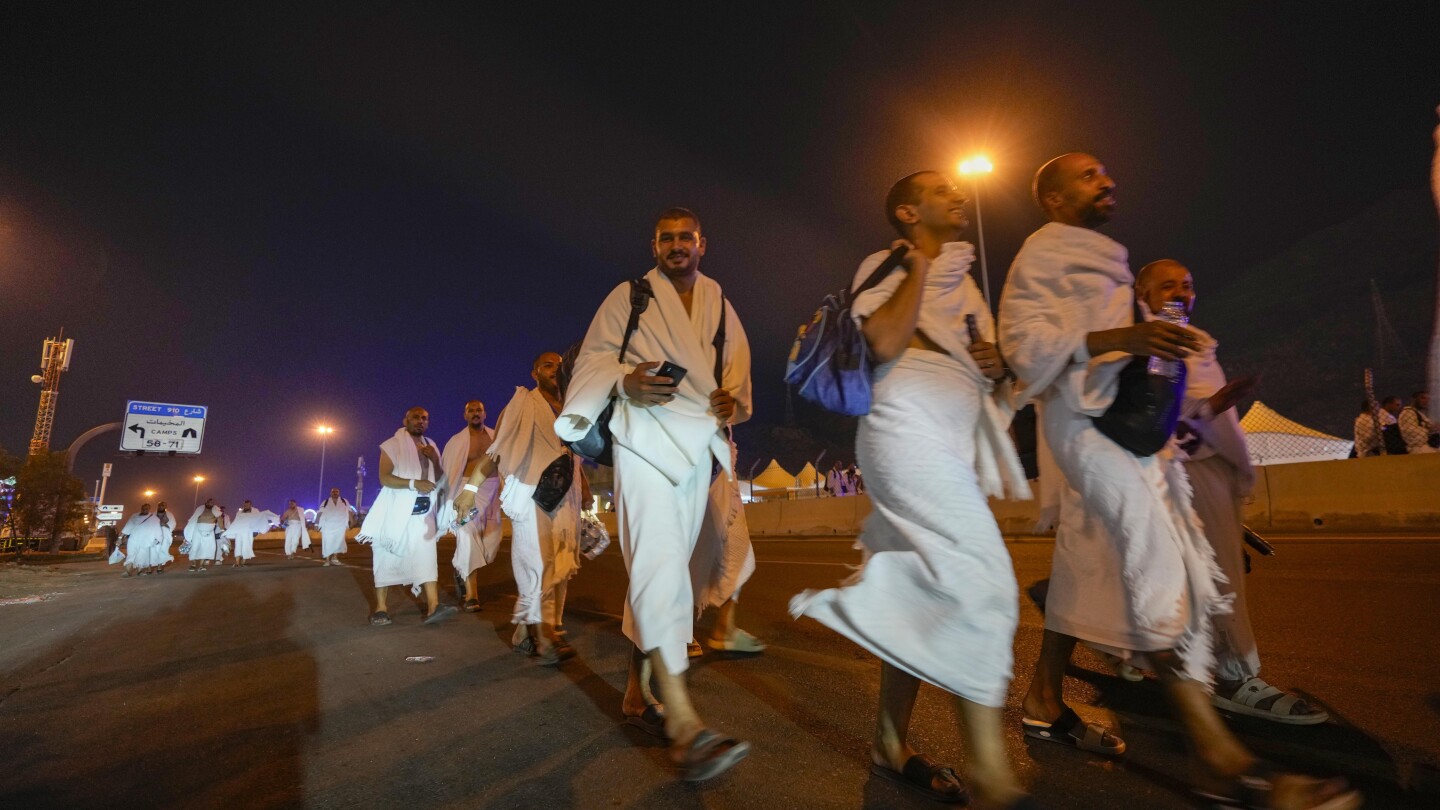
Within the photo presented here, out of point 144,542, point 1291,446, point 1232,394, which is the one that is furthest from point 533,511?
point 144,542

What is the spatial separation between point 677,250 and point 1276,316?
91.5m

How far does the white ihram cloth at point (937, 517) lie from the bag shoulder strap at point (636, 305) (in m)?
0.97

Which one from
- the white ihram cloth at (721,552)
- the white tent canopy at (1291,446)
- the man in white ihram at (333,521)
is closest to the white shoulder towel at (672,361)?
the white ihram cloth at (721,552)

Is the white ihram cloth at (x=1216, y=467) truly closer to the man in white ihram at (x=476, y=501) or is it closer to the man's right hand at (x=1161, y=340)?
the man's right hand at (x=1161, y=340)

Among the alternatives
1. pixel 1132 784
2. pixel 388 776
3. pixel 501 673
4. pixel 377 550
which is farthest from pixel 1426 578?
pixel 377 550

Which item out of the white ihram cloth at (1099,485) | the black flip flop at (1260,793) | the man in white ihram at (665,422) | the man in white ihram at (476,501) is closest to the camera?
the black flip flop at (1260,793)

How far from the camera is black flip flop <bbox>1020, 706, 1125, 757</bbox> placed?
2.33m

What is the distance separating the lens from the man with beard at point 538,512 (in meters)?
4.72

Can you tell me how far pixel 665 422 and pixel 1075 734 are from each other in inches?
70.6

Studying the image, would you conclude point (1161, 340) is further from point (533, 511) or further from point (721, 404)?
point (533, 511)

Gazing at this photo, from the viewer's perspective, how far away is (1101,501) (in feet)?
7.51

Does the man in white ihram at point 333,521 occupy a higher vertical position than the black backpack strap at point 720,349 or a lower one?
lower

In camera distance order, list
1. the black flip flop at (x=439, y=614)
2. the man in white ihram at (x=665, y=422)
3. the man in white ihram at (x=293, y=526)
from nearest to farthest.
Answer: the man in white ihram at (x=665, y=422) → the black flip flop at (x=439, y=614) → the man in white ihram at (x=293, y=526)

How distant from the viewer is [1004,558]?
1.91m
